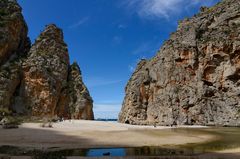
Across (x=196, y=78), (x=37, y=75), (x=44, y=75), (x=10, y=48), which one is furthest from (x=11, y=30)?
(x=196, y=78)

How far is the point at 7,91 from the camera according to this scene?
70.5 meters

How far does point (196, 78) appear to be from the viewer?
68.0 metres

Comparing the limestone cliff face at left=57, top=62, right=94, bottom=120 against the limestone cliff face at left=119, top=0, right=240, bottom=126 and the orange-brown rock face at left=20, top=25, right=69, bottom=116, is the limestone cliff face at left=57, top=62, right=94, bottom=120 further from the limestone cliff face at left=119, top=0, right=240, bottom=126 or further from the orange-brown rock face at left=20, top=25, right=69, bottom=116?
the limestone cliff face at left=119, top=0, right=240, bottom=126

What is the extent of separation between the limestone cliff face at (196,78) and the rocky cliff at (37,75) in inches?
680

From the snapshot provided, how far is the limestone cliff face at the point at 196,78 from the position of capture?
208 ft

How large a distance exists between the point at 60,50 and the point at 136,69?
79.1 ft

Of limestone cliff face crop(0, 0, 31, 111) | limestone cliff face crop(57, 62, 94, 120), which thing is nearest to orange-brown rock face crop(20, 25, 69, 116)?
limestone cliff face crop(57, 62, 94, 120)

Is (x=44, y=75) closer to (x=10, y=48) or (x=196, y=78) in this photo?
(x=10, y=48)

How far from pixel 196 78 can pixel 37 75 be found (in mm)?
41014

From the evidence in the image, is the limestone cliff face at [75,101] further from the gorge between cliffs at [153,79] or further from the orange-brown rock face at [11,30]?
the orange-brown rock face at [11,30]

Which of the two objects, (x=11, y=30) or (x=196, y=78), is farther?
(x=11, y=30)

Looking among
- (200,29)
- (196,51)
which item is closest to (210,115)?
(196,51)

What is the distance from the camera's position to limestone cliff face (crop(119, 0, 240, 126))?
63406mm

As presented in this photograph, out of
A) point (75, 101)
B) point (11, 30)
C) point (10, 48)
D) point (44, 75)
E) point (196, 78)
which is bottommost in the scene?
point (75, 101)
